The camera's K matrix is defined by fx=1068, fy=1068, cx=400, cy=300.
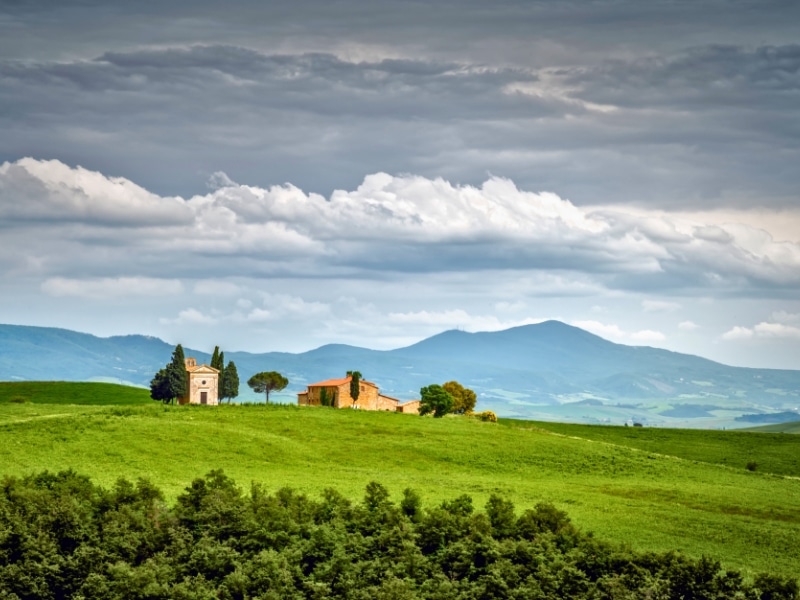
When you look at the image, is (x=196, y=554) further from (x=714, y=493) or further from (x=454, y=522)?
(x=714, y=493)

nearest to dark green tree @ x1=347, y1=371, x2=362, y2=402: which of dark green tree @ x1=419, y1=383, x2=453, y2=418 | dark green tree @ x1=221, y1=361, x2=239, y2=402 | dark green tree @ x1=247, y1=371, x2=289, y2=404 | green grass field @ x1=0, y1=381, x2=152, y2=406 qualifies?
dark green tree @ x1=419, y1=383, x2=453, y2=418

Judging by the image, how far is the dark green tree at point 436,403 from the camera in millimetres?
135750

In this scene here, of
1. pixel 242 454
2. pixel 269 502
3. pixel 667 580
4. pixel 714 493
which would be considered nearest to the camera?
pixel 667 580

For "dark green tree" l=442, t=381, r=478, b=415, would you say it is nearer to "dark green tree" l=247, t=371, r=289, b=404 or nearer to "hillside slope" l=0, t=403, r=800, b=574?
"dark green tree" l=247, t=371, r=289, b=404

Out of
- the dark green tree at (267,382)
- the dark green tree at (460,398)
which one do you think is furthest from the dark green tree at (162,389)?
the dark green tree at (460,398)

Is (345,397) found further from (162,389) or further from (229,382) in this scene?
(162,389)

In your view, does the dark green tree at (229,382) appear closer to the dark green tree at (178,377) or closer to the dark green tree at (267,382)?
the dark green tree at (178,377)

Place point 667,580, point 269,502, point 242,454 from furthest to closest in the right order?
point 242,454
point 269,502
point 667,580

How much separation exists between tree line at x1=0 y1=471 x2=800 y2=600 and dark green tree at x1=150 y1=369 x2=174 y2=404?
69126mm

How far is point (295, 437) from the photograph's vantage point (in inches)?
3935

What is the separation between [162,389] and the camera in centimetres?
13112

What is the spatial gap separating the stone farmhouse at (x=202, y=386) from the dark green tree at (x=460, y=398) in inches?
1394

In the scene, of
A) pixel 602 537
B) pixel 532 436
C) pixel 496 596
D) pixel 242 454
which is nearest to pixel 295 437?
pixel 242 454

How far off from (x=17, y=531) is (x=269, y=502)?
43.1ft
